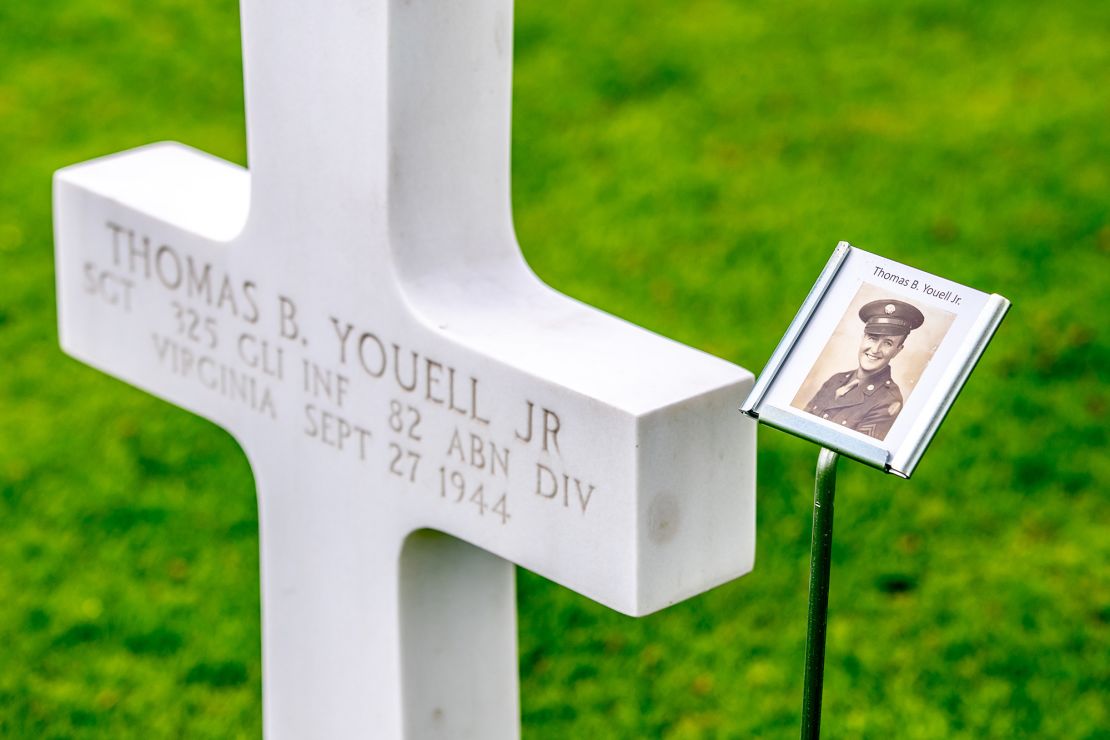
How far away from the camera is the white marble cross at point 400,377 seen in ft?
8.55

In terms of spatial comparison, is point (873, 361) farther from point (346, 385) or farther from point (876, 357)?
point (346, 385)

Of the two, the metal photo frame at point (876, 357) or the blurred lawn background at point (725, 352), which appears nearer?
the metal photo frame at point (876, 357)

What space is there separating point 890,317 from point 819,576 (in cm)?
36

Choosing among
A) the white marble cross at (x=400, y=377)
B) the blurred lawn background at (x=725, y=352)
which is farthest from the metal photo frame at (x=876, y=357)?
the blurred lawn background at (x=725, y=352)

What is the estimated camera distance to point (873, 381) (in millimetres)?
2309

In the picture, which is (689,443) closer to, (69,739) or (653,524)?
(653,524)

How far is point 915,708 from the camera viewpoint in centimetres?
416

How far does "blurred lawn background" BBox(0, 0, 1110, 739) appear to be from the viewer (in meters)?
4.30

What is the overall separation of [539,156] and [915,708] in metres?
2.98

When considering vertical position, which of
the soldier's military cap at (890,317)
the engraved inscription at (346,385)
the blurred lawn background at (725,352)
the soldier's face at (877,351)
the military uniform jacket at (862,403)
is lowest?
the blurred lawn background at (725,352)

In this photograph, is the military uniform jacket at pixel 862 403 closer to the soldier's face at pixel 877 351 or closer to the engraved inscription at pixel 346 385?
the soldier's face at pixel 877 351

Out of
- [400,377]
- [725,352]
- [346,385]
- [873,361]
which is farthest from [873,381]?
[725,352]

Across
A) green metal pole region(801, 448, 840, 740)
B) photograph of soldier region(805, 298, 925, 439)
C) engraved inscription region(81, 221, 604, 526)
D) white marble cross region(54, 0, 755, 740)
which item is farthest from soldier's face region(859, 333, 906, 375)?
engraved inscription region(81, 221, 604, 526)

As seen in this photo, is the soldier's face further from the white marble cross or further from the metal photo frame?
the white marble cross
